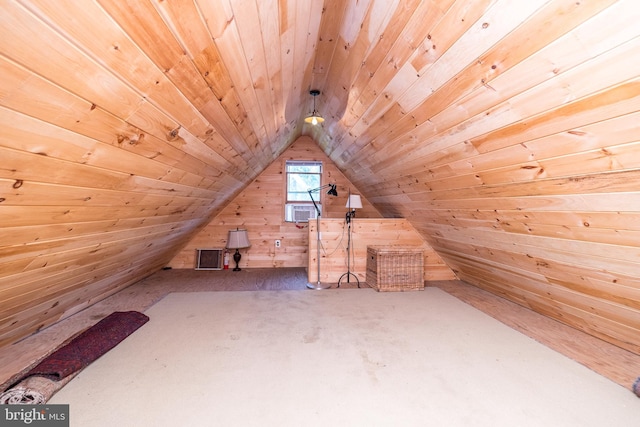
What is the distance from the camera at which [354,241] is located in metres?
4.13

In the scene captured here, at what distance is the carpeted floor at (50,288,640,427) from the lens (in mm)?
1517

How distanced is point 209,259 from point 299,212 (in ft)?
5.92

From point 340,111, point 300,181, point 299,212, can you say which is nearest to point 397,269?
point 299,212

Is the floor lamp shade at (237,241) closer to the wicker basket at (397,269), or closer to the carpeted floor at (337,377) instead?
the carpeted floor at (337,377)

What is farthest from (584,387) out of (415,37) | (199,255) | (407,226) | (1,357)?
(199,255)

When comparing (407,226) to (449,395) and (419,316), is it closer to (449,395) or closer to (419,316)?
(419,316)

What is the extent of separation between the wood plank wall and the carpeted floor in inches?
49.8

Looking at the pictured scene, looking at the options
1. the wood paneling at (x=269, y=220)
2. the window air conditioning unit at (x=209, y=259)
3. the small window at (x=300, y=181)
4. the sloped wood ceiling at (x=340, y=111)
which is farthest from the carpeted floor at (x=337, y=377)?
the small window at (x=300, y=181)

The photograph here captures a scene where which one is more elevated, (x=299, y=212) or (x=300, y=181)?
(x=300, y=181)

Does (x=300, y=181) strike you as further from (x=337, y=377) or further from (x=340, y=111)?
(x=337, y=377)

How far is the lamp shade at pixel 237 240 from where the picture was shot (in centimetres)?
479

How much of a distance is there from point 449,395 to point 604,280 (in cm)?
135

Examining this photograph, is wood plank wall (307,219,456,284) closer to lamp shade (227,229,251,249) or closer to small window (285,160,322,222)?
small window (285,160,322,222)

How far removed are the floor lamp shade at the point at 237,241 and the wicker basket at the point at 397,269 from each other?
2287 millimetres
